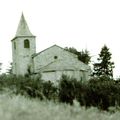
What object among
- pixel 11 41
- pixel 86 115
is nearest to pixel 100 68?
pixel 11 41

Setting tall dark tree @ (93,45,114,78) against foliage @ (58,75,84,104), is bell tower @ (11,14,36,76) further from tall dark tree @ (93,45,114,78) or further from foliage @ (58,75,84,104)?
foliage @ (58,75,84,104)

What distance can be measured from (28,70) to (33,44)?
5145mm

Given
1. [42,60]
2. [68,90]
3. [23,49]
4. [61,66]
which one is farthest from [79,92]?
[23,49]

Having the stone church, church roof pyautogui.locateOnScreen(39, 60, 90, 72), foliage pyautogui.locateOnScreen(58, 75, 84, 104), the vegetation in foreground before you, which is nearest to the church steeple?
the stone church

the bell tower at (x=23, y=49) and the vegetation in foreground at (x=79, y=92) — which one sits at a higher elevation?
the bell tower at (x=23, y=49)

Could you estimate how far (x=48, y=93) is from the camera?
72.8ft

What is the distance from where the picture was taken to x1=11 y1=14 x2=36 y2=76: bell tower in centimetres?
7385

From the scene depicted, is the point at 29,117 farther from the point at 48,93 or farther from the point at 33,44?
the point at 33,44

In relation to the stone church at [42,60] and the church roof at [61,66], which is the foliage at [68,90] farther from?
the church roof at [61,66]

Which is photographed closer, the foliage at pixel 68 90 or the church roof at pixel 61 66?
the foliage at pixel 68 90

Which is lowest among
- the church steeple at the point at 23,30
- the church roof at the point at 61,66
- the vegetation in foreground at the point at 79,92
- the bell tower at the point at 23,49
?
the vegetation in foreground at the point at 79,92

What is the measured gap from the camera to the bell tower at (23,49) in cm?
7385

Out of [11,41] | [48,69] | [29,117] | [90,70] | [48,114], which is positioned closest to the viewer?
[29,117]

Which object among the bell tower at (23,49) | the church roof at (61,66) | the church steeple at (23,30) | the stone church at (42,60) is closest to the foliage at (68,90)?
the stone church at (42,60)
